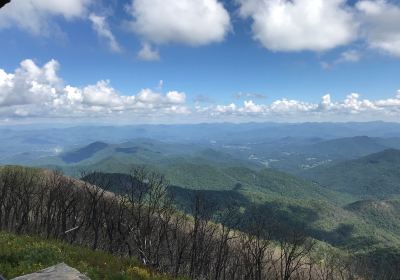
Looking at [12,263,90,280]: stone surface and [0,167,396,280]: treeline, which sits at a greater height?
[12,263,90,280]: stone surface

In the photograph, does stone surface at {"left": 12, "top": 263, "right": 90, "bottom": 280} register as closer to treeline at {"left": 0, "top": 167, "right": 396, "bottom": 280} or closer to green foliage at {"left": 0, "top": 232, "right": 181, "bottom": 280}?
green foliage at {"left": 0, "top": 232, "right": 181, "bottom": 280}

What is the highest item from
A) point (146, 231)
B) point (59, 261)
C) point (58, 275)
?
point (58, 275)

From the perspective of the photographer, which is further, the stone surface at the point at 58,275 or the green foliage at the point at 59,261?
the green foliage at the point at 59,261

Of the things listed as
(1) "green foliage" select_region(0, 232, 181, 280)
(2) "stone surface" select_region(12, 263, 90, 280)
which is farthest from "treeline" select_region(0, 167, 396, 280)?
(2) "stone surface" select_region(12, 263, 90, 280)

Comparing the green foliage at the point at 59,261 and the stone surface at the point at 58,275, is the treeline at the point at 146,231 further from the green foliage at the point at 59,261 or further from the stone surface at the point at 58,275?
the stone surface at the point at 58,275

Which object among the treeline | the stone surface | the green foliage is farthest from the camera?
the treeline

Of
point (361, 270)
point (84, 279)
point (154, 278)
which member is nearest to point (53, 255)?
point (154, 278)

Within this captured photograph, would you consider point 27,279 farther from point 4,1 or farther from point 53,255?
point 4,1

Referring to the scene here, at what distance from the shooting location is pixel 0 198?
326ft

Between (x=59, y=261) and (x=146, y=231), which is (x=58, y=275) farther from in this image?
(x=146, y=231)

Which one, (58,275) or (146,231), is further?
(146,231)

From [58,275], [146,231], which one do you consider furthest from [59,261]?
[146,231]

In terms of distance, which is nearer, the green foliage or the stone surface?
the stone surface

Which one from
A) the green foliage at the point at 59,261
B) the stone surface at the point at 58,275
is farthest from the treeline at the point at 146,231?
the stone surface at the point at 58,275
